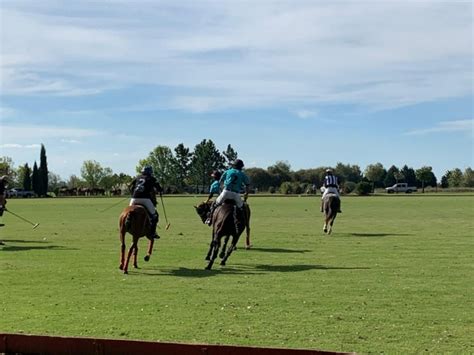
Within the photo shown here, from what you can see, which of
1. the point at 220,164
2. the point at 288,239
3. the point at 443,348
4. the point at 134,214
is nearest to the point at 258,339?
the point at 443,348

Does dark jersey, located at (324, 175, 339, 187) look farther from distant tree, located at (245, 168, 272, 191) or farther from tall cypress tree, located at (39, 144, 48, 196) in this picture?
distant tree, located at (245, 168, 272, 191)

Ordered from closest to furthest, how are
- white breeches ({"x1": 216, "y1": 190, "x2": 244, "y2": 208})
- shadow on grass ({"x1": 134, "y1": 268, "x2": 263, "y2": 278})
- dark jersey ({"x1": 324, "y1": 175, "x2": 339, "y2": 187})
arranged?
shadow on grass ({"x1": 134, "y1": 268, "x2": 263, "y2": 278}) < white breeches ({"x1": 216, "y1": 190, "x2": 244, "y2": 208}) < dark jersey ({"x1": 324, "y1": 175, "x2": 339, "y2": 187})

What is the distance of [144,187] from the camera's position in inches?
619

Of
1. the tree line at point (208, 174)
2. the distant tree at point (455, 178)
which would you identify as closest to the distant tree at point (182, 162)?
the tree line at point (208, 174)

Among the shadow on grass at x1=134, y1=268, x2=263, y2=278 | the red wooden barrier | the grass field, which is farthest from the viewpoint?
the shadow on grass at x1=134, y1=268, x2=263, y2=278

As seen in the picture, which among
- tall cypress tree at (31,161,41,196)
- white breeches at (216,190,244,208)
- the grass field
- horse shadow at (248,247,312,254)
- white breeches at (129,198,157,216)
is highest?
tall cypress tree at (31,161,41,196)

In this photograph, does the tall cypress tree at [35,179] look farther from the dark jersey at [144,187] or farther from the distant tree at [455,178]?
the dark jersey at [144,187]

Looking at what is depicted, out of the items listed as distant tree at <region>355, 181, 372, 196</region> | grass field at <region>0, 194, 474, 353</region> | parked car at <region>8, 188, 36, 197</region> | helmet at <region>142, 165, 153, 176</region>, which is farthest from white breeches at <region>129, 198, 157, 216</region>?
parked car at <region>8, 188, 36, 197</region>

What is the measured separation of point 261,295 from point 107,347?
465cm

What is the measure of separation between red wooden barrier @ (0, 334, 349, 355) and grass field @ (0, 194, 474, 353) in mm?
1306

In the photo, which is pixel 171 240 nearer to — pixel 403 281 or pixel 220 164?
pixel 403 281

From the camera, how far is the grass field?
8.49m

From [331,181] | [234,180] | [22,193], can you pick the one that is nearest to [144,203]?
[234,180]

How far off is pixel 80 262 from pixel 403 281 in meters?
7.64
